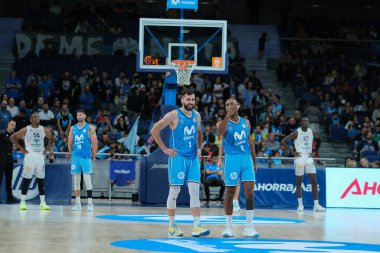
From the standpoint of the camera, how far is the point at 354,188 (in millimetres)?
22281

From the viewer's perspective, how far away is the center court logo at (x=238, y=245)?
34.9 feet

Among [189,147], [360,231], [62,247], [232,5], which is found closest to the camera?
[62,247]

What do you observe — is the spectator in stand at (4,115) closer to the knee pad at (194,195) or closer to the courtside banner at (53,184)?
the courtside banner at (53,184)

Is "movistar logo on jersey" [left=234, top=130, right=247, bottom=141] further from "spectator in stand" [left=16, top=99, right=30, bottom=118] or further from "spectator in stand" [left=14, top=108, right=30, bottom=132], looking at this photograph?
"spectator in stand" [left=16, top=99, right=30, bottom=118]

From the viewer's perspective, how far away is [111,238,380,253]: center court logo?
10648 mm

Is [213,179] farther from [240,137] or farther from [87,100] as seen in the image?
[240,137]

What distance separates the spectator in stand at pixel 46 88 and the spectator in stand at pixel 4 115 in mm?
3358

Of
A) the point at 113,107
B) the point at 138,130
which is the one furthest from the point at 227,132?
the point at 113,107

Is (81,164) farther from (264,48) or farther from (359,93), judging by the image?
(264,48)

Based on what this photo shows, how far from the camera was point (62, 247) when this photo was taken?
10562mm

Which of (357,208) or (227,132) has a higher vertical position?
(227,132)

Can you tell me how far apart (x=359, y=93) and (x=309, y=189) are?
30.5 feet

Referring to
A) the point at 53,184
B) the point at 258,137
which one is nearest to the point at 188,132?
the point at 53,184

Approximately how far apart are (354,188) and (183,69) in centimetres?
601
